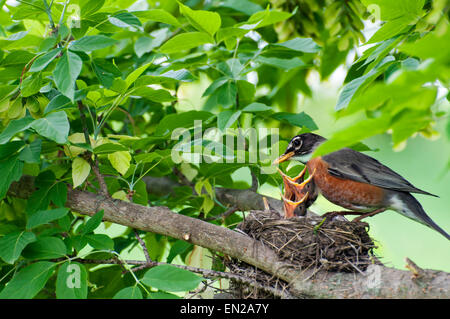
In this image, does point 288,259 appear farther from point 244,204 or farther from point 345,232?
point 244,204

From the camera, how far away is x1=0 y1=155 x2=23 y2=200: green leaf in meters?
2.03

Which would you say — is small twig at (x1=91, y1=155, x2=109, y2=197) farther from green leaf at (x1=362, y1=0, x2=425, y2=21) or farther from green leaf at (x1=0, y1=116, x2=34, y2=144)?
green leaf at (x1=362, y1=0, x2=425, y2=21)

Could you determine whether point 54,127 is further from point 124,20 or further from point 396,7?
point 396,7

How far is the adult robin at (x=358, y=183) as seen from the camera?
2.74m

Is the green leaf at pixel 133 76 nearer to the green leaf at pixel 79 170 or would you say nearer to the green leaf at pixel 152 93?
the green leaf at pixel 152 93

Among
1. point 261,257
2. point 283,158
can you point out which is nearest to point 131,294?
point 261,257

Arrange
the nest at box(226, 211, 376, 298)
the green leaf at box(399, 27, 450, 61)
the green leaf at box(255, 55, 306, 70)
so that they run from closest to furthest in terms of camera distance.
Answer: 1. the green leaf at box(399, 27, 450, 61)
2. the nest at box(226, 211, 376, 298)
3. the green leaf at box(255, 55, 306, 70)

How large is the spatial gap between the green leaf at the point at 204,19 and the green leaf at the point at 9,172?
1027mm

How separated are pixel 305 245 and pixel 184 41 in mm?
1177

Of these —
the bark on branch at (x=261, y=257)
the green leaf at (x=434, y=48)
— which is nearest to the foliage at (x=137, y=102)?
the green leaf at (x=434, y=48)

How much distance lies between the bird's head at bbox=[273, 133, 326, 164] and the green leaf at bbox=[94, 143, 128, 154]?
1124 mm

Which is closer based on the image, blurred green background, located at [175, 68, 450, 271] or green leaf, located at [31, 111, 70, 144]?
green leaf, located at [31, 111, 70, 144]

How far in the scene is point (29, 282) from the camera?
183 centimetres

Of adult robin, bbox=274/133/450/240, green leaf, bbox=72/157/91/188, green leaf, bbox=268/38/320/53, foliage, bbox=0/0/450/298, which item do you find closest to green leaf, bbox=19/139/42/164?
foliage, bbox=0/0/450/298
